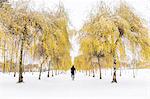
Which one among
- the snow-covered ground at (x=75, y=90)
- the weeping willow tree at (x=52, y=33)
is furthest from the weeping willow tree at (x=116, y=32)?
the snow-covered ground at (x=75, y=90)

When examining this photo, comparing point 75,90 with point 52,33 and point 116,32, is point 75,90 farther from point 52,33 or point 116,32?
point 52,33

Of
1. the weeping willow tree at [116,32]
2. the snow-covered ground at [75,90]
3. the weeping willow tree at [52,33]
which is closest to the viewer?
the snow-covered ground at [75,90]

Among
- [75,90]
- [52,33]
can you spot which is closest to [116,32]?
[52,33]

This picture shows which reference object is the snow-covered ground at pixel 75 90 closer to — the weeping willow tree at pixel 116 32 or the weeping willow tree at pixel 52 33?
the weeping willow tree at pixel 116 32

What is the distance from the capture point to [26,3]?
23.6m

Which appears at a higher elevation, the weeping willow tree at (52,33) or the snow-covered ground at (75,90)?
the weeping willow tree at (52,33)

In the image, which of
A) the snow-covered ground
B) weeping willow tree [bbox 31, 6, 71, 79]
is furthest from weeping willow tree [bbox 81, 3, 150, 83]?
the snow-covered ground

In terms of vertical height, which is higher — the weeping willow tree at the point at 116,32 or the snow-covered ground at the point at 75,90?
the weeping willow tree at the point at 116,32

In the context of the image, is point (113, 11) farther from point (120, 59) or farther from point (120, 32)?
point (120, 59)

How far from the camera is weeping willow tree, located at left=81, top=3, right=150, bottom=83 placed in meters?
21.5

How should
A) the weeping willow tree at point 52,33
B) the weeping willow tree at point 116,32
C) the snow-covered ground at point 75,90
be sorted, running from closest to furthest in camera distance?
the snow-covered ground at point 75,90 → the weeping willow tree at point 116,32 → the weeping willow tree at point 52,33

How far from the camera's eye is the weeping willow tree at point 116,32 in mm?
21516

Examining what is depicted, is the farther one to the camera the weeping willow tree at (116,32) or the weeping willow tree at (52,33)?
the weeping willow tree at (52,33)

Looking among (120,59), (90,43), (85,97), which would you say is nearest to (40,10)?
(90,43)
